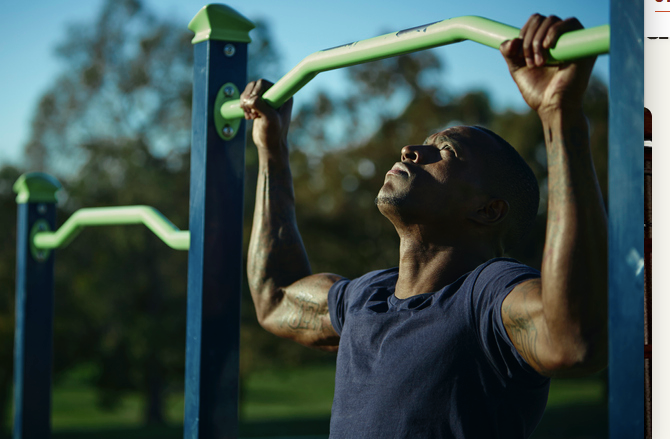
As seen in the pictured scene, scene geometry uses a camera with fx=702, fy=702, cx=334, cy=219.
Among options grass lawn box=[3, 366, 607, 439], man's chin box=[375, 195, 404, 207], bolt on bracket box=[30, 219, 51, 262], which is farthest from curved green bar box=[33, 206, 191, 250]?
grass lawn box=[3, 366, 607, 439]

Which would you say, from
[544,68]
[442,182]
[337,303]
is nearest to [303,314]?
[337,303]

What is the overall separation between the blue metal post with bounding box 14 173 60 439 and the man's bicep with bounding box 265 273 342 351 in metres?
1.22

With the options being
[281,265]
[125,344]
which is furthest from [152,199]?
[281,265]

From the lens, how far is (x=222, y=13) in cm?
168

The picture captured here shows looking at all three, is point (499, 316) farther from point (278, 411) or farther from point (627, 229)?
point (278, 411)

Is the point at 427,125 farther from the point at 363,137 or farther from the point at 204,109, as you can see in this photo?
the point at 204,109

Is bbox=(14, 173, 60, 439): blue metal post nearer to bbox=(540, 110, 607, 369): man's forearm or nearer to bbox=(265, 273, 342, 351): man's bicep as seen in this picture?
bbox=(265, 273, 342, 351): man's bicep

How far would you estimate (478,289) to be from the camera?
4.05 feet

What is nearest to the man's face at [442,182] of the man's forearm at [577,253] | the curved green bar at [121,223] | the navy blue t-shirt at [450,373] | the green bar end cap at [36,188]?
the navy blue t-shirt at [450,373]

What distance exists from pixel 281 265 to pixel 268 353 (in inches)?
310

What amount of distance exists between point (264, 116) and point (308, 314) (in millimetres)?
496

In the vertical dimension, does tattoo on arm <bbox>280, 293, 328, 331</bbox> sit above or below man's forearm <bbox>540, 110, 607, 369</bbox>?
below

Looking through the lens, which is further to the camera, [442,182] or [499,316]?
[442,182]

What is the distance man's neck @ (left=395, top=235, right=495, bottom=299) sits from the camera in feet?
4.61
